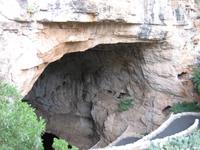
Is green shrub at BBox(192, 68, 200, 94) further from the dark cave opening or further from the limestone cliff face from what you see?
the dark cave opening

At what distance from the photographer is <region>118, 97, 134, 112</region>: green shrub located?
48.3 ft

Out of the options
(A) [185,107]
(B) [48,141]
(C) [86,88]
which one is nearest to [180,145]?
(A) [185,107]

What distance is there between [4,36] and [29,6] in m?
0.90

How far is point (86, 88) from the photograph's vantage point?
1633 cm

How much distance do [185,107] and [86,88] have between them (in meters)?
4.57

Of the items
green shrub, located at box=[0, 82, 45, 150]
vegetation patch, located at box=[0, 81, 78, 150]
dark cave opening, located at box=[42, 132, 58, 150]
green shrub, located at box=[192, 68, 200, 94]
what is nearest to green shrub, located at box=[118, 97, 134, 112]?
green shrub, located at box=[192, 68, 200, 94]

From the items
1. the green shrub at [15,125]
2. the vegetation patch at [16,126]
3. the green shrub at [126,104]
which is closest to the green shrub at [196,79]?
the green shrub at [126,104]

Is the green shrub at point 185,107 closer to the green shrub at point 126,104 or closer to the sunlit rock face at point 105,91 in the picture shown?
the sunlit rock face at point 105,91

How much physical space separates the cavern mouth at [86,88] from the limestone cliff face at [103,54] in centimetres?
4

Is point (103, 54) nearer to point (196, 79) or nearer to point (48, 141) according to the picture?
point (196, 79)

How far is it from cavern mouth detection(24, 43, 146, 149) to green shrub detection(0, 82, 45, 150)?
26.2 ft

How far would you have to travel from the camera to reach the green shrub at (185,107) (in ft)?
43.2

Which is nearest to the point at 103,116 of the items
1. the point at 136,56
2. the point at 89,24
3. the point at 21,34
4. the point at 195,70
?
the point at 136,56

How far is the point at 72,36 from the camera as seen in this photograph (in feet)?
35.1
